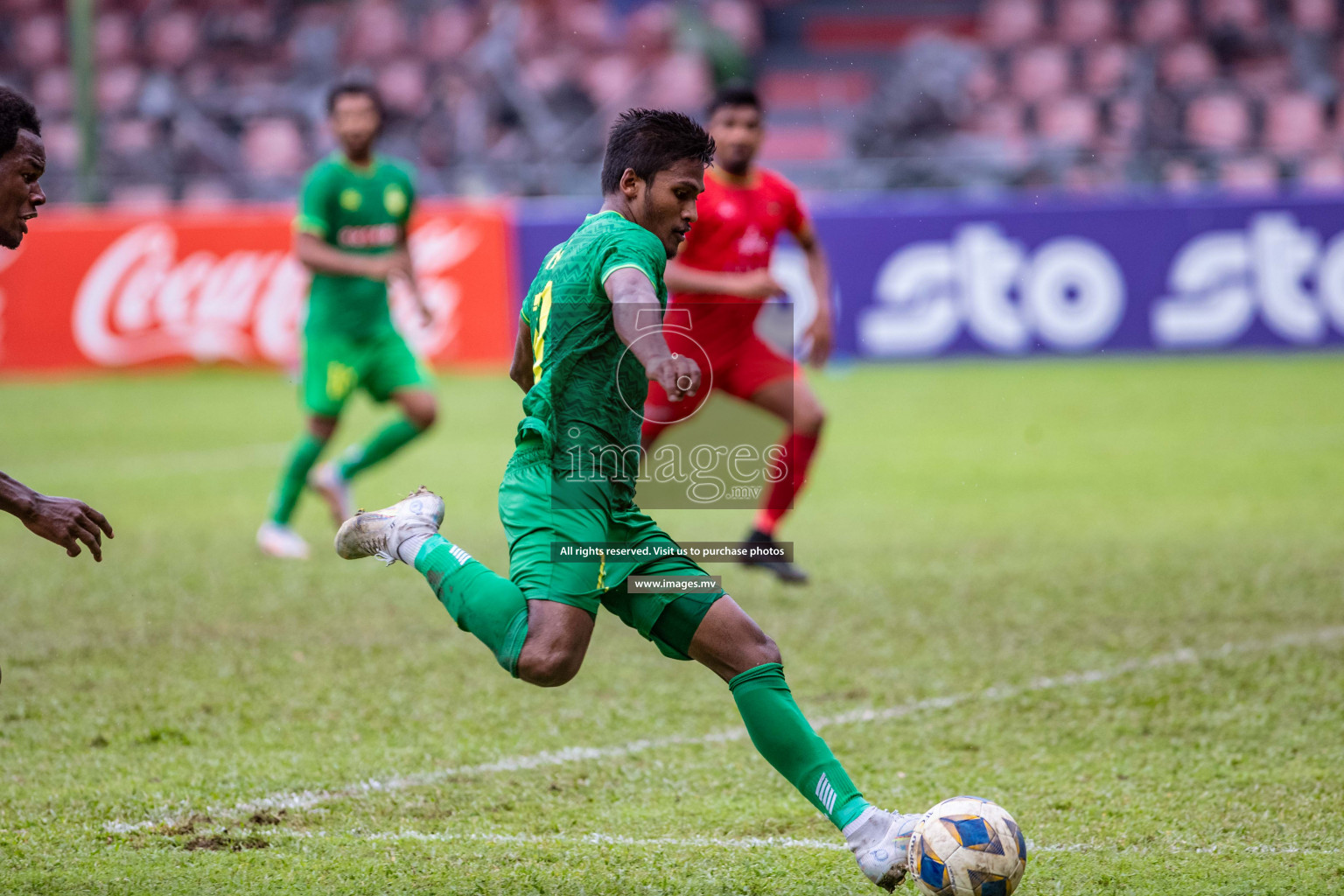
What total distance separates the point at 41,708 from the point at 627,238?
3.06 metres

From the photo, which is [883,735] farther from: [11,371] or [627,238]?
[11,371]

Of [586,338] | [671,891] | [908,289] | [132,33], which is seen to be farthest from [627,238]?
[132,33]

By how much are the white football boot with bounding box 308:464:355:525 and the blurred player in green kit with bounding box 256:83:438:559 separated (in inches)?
5.0

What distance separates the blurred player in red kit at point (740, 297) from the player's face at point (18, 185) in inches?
143

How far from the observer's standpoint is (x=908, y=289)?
51.7ft

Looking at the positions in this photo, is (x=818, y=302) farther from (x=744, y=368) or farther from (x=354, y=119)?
(x=354, y=119)

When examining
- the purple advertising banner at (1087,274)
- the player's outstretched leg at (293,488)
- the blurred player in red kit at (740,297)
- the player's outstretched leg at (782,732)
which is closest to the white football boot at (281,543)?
the player's outstretched leg at (293,488)

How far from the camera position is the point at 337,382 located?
8.11m

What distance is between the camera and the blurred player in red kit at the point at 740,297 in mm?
Answer: 7160

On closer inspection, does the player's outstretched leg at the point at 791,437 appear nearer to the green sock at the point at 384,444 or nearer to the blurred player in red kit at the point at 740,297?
the blurred player in red kit at the point at 740,297

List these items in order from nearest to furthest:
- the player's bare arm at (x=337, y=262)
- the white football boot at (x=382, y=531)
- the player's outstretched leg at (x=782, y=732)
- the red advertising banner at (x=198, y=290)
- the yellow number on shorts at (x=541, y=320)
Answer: the player's outstretched leg at (x=782, y=732) → the yellow number on shorts at (x=541, y=320) → the white football boot at (x=382, y=531) → the player's bare arm at (x=337, y=262) → the red advertising banner at (x=198, y=290)

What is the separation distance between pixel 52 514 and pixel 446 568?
0.97 metres

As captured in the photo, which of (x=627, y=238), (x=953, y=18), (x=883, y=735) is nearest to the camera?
(x=627, y=238)

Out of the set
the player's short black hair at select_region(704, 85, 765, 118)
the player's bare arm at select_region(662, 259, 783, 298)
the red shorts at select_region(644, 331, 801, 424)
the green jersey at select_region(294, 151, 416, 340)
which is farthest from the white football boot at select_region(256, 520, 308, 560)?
the player's short black hair at select_region(704, 85, 765, 118)
